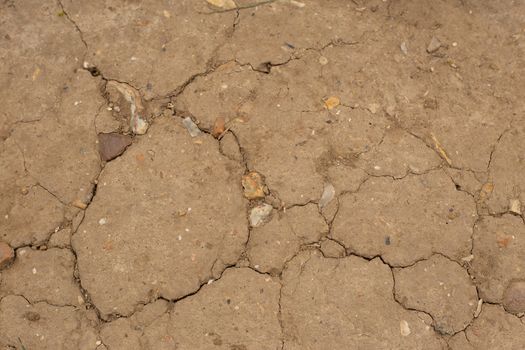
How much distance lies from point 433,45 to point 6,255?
9.10 ft

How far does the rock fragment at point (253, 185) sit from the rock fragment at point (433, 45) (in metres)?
1.32

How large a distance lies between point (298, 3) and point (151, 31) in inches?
36.6

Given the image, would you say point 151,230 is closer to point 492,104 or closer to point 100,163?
point 100,163

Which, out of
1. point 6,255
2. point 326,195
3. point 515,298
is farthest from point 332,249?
point 6,255

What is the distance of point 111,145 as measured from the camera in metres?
3.16

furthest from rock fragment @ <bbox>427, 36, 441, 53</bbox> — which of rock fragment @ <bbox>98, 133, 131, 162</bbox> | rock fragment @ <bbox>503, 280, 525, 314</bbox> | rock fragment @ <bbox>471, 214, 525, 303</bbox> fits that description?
rock fragment @ <bbox>98, 133, 131, 162</bbox>

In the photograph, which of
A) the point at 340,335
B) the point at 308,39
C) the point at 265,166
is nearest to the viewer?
the point at 340,335

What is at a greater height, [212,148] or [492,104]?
[492,104]

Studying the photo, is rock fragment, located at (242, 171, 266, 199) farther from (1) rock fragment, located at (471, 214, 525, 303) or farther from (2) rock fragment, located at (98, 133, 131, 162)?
(1) rock fragment, located at (471, 214, 525, 303)

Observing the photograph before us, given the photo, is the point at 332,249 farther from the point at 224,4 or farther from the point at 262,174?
the point at 224,4

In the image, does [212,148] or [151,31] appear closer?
[212,148]

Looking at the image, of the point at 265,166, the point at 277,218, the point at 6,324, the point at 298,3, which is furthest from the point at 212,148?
the point at 6,324

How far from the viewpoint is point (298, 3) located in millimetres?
3436

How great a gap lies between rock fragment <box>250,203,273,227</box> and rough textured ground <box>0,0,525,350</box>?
0.01 meters
